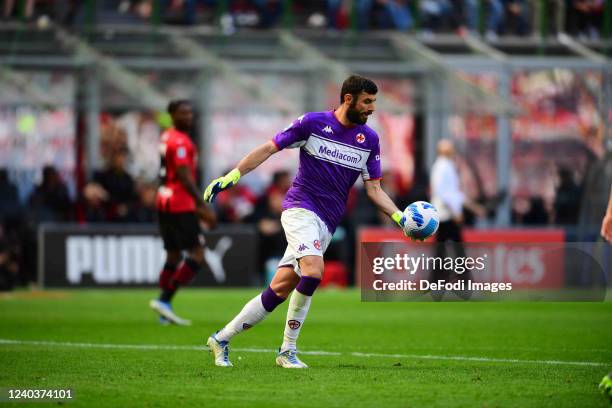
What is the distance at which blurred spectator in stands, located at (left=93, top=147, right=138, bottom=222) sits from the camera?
22125 mm

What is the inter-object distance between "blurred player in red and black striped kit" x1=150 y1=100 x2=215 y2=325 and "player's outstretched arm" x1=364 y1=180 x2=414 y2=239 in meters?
4.68

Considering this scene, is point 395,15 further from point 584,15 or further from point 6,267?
point 6,267

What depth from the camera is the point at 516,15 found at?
2748cm

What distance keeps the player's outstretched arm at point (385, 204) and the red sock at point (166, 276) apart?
5.17 meters

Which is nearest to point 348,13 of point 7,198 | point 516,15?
point 516,15

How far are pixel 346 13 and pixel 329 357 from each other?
1721cm

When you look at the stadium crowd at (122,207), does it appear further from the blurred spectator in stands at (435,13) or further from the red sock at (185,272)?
the red sock at (185,272)

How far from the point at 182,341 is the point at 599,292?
4.02m

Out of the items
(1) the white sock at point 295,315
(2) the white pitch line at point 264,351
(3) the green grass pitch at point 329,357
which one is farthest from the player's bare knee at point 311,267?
(2) the white pitch line at point 264,351

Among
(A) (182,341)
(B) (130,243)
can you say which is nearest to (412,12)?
(B) (130,243)

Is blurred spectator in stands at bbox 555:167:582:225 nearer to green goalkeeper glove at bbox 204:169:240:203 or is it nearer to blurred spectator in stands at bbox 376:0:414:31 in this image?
blurred spectator in stands at bbox 376:0:414:31

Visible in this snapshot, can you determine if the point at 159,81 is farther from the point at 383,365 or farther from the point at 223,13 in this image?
the point at 383,365

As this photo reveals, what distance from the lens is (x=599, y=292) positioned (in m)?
10.0

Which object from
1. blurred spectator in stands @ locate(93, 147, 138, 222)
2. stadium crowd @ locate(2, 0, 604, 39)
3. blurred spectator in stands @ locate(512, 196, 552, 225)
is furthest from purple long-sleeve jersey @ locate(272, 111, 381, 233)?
stadium crowd @ locate(2, 0, 604, 39)
